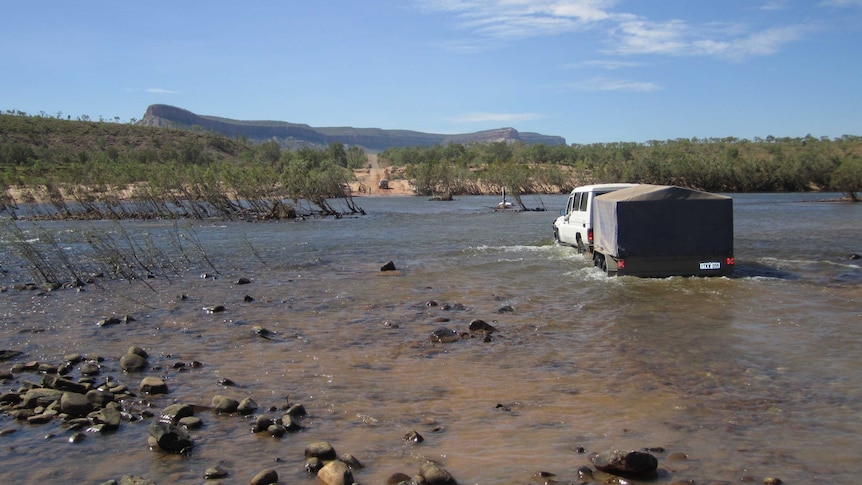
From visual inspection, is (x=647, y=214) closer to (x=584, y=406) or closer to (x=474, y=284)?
(x=474, y=284)

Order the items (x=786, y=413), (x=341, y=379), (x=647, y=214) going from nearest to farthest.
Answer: (x=786, y=413), (x=341, y=379), (x=647, y=214)

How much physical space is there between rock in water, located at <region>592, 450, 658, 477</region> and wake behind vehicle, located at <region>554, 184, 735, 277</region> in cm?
1007

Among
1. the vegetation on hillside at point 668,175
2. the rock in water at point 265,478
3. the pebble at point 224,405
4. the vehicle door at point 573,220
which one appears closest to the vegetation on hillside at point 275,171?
the vegetation on hillside at point 668,175

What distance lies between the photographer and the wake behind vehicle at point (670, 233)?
15242mm

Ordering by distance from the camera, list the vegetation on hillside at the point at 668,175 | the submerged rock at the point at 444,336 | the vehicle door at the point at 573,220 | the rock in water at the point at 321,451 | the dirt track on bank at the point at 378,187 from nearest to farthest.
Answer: the rock in water at the point at 321,451
the submerged rock at the point at 444,336
the vehicle door at the point at 573,220
the vegetation on hillside at the point at 668,175
the dirt track on bank at the point at 378,187

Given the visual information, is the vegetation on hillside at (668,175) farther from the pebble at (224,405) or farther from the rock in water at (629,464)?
the rock in water at (629,464)

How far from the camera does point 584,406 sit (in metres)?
7.62

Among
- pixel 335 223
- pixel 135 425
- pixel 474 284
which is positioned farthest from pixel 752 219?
pixel 135 425

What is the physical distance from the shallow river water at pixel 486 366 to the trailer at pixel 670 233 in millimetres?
436

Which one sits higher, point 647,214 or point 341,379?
point 647,214

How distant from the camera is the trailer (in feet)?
50.0

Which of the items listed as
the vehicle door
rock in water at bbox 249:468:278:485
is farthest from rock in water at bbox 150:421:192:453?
the vehicle door

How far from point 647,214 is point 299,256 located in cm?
1339

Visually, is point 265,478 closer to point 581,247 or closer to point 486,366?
point 486,366
